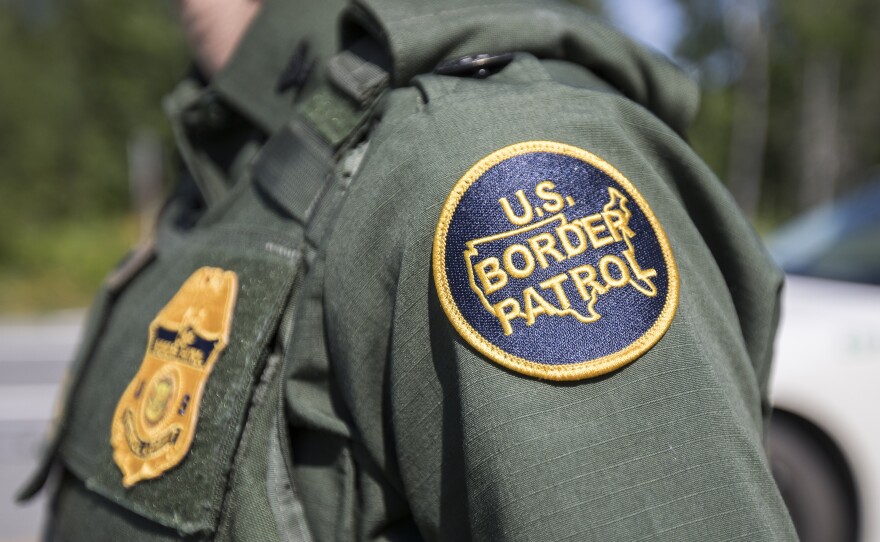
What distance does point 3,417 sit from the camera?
Answer: 715 cm

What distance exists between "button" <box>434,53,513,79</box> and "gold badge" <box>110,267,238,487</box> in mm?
340

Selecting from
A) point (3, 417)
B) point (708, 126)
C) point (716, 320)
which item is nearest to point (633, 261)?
point (716, 320)

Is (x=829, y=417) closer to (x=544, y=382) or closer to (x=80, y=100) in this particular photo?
(x=544, y=382)

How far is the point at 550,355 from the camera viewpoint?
2.39 ft

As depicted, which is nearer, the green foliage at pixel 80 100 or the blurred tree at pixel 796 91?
the blurred tree at pixel 796 91

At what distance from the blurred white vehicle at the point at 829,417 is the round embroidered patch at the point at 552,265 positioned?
8.43ft

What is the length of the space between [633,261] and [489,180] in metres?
0.15

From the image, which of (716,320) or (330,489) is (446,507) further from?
(716,320)

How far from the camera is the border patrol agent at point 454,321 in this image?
72cm

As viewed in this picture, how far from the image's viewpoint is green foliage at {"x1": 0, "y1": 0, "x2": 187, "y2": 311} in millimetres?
27766

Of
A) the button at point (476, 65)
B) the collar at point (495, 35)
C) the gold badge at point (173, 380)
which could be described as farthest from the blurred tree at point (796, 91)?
the gold badge at point (173, 380)

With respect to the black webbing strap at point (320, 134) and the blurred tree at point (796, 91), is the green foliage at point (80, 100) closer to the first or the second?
the blurred tree at point (796, 91)

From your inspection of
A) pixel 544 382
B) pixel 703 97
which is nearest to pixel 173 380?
pixel 544 382

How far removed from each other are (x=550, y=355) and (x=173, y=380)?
47 cm
